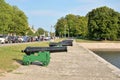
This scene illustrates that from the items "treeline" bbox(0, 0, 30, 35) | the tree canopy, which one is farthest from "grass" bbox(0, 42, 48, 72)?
the tree canopy

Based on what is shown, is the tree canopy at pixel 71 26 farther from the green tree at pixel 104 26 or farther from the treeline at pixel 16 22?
the green tree at pixel 104 26

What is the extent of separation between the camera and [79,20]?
180750 millimetres

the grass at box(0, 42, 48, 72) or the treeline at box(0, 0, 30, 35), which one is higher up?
the treeline at box(0, 0, 30, 35)

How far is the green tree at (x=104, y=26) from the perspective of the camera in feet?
397

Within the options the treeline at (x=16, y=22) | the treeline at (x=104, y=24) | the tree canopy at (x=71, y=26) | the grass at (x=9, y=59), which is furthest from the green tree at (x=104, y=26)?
the grass at (x=9, y=59)

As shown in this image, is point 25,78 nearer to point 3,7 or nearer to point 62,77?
point 62,77

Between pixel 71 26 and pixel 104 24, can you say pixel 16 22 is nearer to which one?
pixel 104 24

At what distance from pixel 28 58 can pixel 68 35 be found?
15672cm

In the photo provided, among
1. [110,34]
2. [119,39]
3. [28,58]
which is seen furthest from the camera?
[119,39]

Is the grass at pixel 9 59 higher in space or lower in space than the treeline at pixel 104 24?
lower

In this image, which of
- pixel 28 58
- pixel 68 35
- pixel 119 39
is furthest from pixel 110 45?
pixel 28 58

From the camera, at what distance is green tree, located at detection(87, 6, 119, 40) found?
121 m

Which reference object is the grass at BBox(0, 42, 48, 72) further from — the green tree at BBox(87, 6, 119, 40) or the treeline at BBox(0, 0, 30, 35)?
the green tree at BBox(87, 6, 119, 40)

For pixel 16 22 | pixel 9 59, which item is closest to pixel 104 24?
pixel 16 22
